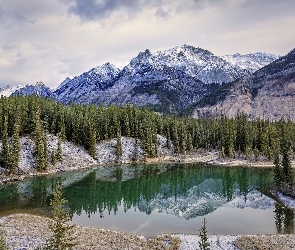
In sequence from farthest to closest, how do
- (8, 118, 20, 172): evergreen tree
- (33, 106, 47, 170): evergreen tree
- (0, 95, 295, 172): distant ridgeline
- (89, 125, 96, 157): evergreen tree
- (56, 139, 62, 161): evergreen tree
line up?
(89, 125, 96, 157): evergreen tree → (0, 95, 295, 172): distant ridgeline → (56, 139, 62, 161): evergreen tree → (33, 106, 47, 170): evergreen tree → (8, 118, 20, 172): evergreen tree

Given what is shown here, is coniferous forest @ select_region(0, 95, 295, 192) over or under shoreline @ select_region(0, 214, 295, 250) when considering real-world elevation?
over

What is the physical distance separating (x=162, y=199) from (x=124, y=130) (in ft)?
232

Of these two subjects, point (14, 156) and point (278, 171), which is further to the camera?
point (14, 156)

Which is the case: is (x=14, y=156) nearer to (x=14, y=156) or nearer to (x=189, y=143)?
(x=14, y=156)

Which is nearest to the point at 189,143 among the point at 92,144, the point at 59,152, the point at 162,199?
the point at 92,144

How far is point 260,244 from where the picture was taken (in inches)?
1576

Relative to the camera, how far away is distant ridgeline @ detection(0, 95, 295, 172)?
113 m

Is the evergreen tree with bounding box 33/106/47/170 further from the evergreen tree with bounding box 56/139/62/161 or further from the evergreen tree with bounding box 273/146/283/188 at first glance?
the evergreen tree with bounding box 273/146/283/188

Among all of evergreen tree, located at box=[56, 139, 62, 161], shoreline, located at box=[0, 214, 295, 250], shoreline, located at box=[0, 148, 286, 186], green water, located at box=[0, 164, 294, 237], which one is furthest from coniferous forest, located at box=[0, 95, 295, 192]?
shoreline, located at box=[0, 214, 295, 250]

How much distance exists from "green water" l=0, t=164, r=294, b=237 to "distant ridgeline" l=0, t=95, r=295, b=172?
21.7 metres

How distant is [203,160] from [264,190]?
54.4 m

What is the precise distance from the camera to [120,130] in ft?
438

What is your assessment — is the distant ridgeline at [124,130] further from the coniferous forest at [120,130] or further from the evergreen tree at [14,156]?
the evergreen tree at [14,156]

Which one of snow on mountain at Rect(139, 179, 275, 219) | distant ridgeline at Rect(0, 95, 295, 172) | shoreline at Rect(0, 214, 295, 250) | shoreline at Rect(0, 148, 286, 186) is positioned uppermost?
distant ridgeline at Rect(0, 95, 295, 172)
